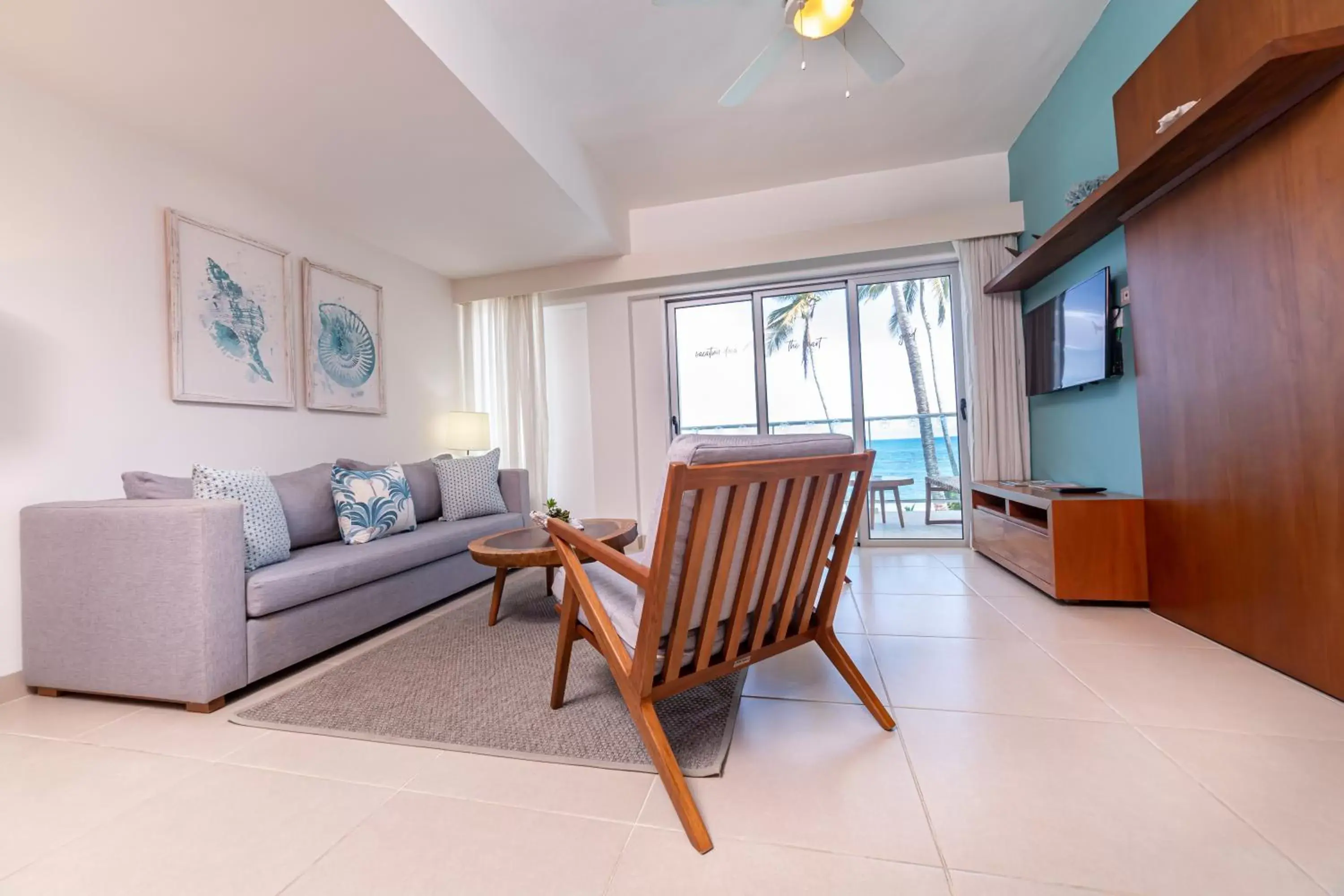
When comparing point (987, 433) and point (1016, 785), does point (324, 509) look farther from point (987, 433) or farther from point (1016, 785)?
point (987, 433)

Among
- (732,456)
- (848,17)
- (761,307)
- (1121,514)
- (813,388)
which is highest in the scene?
(848,17)

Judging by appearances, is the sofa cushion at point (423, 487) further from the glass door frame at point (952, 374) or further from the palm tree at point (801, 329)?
the glass door frame at point (952, 374)

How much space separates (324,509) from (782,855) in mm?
2703

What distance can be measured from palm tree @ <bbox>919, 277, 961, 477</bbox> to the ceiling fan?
6.46 feet

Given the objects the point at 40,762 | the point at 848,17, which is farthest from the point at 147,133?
the point at 848,17

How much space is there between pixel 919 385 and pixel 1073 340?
1346 mm

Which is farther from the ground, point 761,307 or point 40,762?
point 761,307

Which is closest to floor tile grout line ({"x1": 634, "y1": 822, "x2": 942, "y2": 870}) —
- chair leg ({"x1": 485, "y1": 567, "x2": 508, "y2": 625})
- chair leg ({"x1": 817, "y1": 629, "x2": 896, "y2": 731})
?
chair leg ({"x1": 817, "y1": 629, "x2": 896, "y2": 731})

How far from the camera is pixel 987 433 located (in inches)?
144

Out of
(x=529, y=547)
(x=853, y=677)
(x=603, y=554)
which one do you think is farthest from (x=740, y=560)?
(x=529, y=547)

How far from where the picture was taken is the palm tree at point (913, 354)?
159 inches

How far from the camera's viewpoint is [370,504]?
107 inches

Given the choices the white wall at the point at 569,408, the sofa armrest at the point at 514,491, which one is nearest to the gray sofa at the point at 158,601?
the sofa armrest at the point at 514,491

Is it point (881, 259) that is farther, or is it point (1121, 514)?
point (881, 259)
